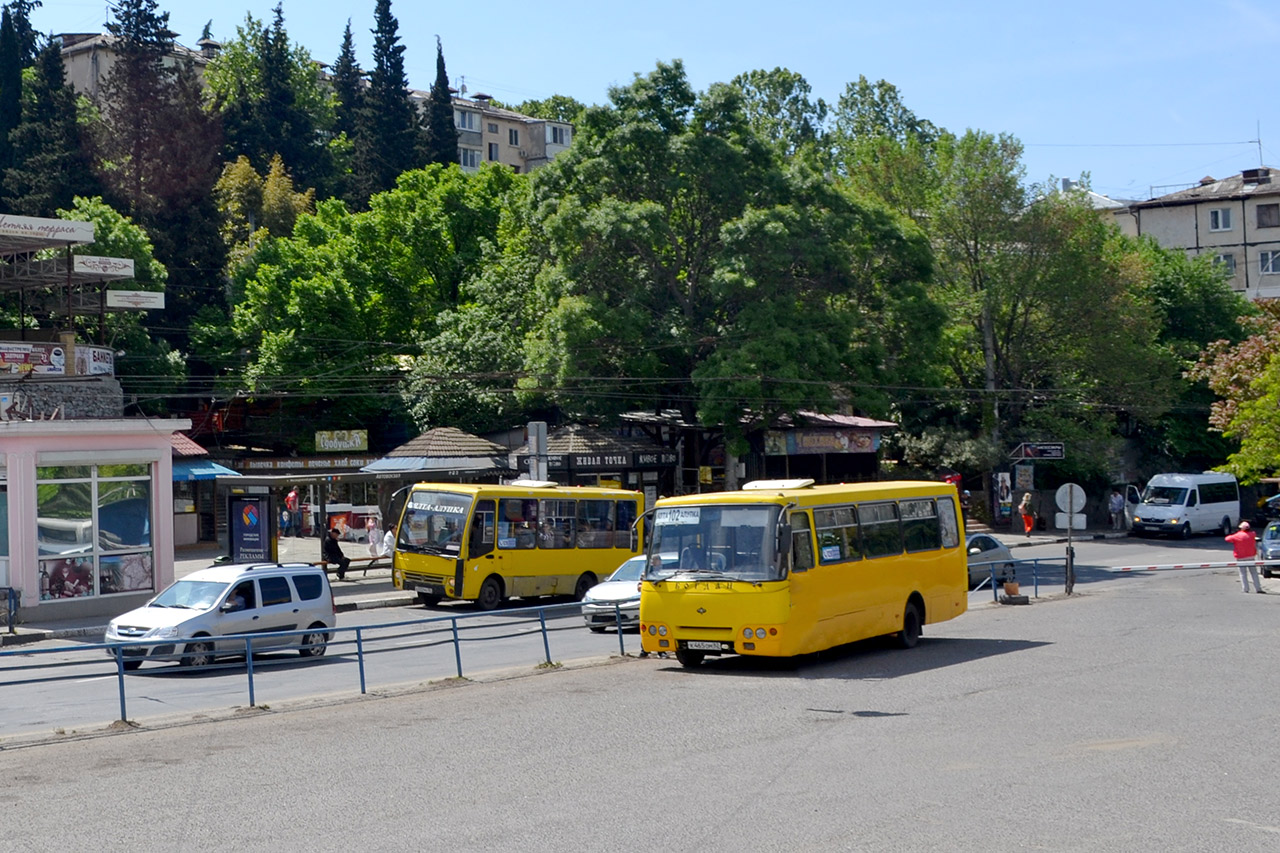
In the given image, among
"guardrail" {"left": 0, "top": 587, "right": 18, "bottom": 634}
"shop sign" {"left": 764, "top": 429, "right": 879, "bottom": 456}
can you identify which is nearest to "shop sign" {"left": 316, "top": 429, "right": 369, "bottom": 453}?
"shop sign" {"left": 764, "top": 429, "right": 879, "bottom": 456}

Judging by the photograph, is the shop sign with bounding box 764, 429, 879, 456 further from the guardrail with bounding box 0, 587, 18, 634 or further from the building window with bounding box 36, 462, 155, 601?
the guardrail with bounding box 0, 587, 18, 634

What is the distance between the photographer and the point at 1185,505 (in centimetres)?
5262

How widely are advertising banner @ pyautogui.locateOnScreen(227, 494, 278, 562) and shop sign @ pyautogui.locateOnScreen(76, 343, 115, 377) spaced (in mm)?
5859

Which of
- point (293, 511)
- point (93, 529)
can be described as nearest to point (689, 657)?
point (93, 529)

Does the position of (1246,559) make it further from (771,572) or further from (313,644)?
(313,644)

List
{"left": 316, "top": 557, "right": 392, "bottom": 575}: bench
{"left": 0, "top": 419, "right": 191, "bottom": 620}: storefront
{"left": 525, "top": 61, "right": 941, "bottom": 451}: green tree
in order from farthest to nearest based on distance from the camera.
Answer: {"left": 525, "top": 61, "right": 941, "bottom": 451}: green tree
{"left": 316, "top": 557, "right": 392, "bottom": 575}: bench
{"left": 0, "top": 419, "right": 191, "bottom": 620}: storefront

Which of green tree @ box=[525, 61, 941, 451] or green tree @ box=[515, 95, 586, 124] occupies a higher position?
green tree @ box=[515, 95, 586, 124]

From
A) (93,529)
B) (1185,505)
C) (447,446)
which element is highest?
(447,446)

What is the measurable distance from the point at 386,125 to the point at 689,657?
Answer: 78600mm

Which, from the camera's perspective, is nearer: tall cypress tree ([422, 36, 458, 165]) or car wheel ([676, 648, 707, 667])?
car wheel ([676, 648, 707, 667])

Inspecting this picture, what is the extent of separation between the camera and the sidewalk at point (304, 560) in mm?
25859

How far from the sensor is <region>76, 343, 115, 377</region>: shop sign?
117 ft

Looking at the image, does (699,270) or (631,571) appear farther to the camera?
(699,270)

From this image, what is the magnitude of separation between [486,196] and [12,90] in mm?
35827
